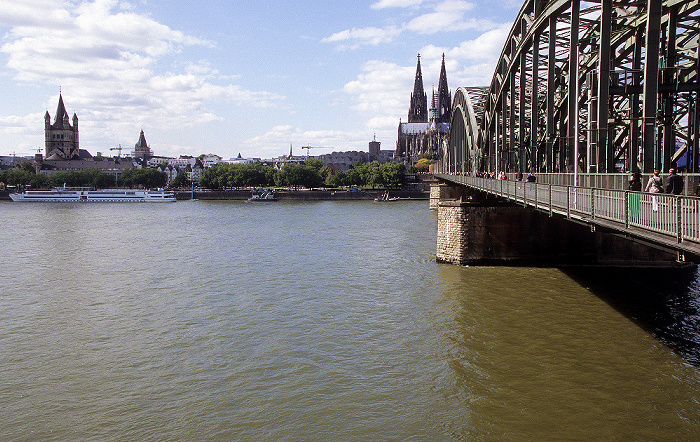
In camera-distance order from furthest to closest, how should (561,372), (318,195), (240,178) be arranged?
(240,178), (318,195), (561,372)

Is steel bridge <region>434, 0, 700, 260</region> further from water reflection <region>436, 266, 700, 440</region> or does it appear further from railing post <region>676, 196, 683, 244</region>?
water reflection <region>436, 266, 700, 440</region>

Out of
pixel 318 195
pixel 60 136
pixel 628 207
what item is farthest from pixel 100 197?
pixel 628 207

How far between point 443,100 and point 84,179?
305 feet

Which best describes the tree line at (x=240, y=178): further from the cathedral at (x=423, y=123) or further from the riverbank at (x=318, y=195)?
the cathedral at (x=423, y=123)

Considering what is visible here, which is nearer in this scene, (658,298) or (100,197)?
(658,298)

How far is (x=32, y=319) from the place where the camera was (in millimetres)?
17031

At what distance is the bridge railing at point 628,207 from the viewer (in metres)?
9.23

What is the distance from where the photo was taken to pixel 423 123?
179375 millimetres

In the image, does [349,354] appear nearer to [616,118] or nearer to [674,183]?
[674,183]

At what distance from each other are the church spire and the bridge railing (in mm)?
152831

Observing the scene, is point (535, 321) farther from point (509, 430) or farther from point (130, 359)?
point (130, 359)

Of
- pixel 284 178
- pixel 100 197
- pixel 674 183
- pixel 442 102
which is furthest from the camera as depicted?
pixel 442 102

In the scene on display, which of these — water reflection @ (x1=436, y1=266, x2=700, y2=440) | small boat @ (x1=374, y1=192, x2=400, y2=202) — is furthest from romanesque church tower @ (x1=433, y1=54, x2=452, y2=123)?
water reflection @ (x1=436, y1=266, x2=700, y2=440)

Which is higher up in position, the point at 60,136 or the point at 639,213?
the point at 60,136
